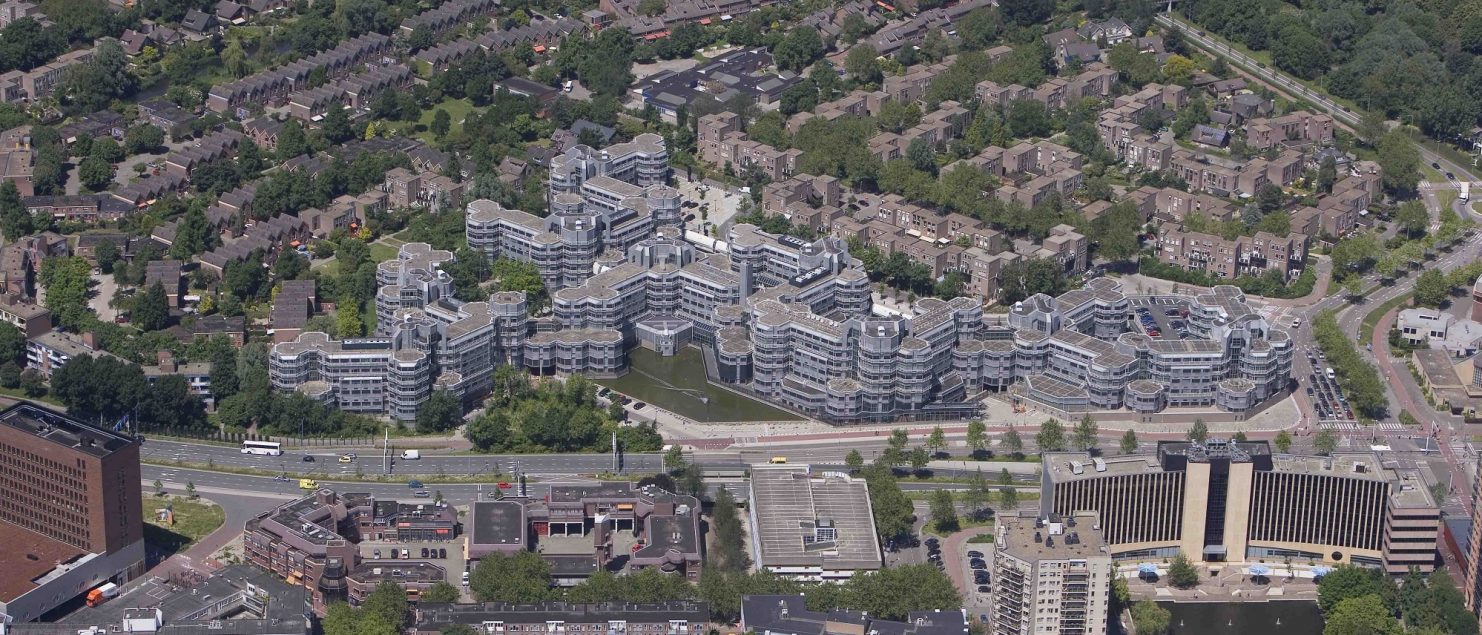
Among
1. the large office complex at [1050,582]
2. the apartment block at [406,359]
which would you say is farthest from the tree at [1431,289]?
the apartment block at [406,359]

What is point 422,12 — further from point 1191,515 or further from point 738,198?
point 1191,515

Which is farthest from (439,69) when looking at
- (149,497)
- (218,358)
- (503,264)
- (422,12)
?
(149,497)

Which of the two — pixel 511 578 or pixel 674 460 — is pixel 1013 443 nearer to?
pixel 674 460

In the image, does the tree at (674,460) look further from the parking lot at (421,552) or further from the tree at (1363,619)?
the tree at (1363,619)

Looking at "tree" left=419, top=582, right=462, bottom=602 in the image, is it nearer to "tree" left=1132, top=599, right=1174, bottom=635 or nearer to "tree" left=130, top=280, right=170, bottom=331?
"tree" left=1132, top=599, right=1174, bottom=635

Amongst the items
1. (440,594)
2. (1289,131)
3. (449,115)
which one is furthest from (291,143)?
(1289,131)

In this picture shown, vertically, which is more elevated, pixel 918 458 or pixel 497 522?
pixel 918 458
